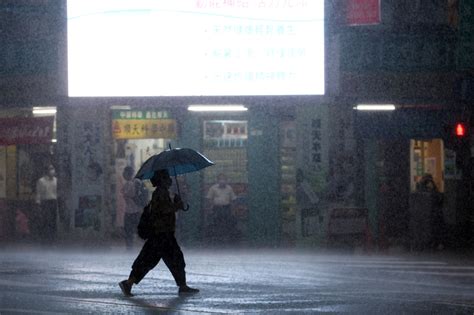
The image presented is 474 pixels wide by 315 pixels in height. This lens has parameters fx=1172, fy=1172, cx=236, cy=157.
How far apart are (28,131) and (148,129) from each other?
10.4 ft

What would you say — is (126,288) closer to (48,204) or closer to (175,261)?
(175,261)

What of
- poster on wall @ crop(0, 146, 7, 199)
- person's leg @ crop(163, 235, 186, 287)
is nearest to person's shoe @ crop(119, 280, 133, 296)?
person's leg @ crop(163, 235, 186, 287)

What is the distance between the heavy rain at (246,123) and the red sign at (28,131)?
0.04 m

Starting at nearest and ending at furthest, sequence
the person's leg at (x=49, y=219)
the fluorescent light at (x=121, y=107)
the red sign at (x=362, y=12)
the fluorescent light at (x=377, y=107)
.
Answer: the red sign at (x=362, y=12)
the fluorescent light at (x=121, y=107)
the person's leg at (x=49, y=219)
the fluorescent light at (x=377, y=107)

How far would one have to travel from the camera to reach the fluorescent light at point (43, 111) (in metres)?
30.6

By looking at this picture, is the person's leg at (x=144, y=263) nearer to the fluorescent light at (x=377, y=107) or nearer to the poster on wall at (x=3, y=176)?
the fluorescent light at (x=377, y=107)

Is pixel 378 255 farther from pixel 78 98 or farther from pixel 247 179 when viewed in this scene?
pixel 78 98

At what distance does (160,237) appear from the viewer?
53.5 feet

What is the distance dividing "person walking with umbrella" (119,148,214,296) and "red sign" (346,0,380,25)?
1273cm

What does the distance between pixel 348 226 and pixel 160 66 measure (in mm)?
6170

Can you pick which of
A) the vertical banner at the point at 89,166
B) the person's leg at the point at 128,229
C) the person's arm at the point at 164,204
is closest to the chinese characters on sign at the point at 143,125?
the vertical banner at the point at 89,166

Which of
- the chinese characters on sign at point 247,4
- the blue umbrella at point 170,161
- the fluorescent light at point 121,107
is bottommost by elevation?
the blue umbrella at point 170,161

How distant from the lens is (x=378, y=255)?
27.1m

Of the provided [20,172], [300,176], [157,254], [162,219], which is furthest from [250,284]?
[20,172]
